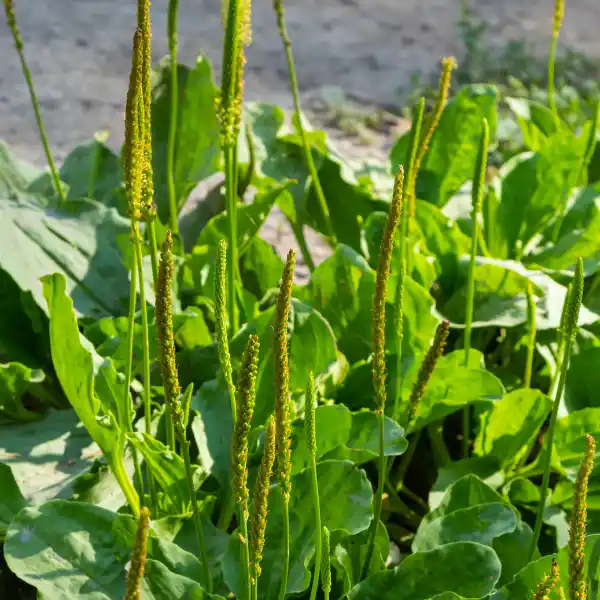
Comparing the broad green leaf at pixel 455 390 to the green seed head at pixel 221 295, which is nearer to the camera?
the green seed head at pixel 221 295

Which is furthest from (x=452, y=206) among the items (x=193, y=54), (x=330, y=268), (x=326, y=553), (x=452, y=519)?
(x=193, y=54)

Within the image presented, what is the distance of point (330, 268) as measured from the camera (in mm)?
1498

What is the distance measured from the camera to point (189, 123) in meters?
1.84

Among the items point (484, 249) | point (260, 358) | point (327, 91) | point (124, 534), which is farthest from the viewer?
point (327, 91)

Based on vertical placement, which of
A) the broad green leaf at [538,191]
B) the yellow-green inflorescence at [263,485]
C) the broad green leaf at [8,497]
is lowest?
the broad green leaf at [8,497]

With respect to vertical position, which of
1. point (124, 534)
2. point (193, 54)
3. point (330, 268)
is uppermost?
point (330, 268)

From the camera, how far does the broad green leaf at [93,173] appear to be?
1915 millimetres

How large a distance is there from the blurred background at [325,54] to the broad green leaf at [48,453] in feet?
6.01

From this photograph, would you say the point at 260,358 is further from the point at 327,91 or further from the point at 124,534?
the point at 327,91

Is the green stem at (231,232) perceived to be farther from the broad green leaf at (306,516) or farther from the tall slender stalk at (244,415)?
the tall slender stalk at (244,415)

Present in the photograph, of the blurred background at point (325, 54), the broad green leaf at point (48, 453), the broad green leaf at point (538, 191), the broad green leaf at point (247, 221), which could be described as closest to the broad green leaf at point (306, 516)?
the broad green leaf at point (48, 453)

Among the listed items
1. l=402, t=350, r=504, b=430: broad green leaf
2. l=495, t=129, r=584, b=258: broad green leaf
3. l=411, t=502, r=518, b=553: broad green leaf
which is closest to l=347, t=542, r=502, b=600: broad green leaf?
l=411, t=502, r=518, b=553: broad green leaf

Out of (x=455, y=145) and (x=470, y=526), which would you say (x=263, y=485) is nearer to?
(x=470, y=526)

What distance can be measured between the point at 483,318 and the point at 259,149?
0.63 m
